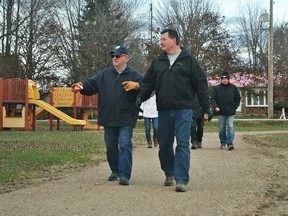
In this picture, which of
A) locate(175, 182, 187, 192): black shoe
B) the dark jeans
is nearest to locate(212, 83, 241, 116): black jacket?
the dark jeans

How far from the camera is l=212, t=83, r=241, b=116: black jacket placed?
48.9ft

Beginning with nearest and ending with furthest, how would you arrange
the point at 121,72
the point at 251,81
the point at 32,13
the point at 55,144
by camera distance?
the point at 121,72 < the point at 55,144 < the point at 32,13 < the point at 251,81

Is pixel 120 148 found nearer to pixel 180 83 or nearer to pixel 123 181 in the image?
pixel 123 181

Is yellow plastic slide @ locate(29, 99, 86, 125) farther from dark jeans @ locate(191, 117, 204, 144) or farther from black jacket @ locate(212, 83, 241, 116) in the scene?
black jacket @ locate(212, 83, 241, 116)

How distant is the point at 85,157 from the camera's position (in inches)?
498

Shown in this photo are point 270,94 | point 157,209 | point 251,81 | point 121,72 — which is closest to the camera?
point 157,209

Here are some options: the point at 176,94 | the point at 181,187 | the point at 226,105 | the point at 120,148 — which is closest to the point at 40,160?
the point at 120,148

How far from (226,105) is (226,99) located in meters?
0.15

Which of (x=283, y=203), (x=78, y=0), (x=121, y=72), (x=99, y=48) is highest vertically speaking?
(x=78, y=0)

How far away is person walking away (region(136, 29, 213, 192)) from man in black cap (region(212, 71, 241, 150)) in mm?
6764

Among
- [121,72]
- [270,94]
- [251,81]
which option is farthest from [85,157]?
[251,81]

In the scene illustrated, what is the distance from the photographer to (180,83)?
7910 millimetres

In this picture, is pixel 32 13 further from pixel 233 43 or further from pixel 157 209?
pixel 157 209

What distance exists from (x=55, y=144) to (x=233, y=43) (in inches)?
1691
